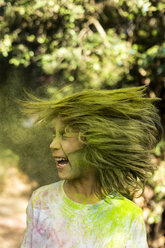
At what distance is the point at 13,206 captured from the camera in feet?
13.0

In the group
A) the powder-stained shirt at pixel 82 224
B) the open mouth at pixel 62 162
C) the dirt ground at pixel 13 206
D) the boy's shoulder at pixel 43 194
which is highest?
the open mouth at pixel 62 162

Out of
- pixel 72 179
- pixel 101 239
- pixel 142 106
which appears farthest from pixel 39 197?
pixel 142 106

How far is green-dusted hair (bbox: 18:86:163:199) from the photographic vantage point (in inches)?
46.2

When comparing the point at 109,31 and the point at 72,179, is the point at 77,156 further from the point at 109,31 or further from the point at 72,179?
the point at 109,31

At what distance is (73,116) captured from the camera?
1190 millimetres

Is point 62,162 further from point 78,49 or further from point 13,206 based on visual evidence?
point 13,206

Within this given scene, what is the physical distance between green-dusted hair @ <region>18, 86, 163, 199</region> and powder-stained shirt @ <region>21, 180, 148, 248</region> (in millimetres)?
80

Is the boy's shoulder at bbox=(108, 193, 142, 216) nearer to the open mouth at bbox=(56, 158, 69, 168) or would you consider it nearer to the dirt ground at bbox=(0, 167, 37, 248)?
the open mouth at bbox=(56, 158, 69, 168)

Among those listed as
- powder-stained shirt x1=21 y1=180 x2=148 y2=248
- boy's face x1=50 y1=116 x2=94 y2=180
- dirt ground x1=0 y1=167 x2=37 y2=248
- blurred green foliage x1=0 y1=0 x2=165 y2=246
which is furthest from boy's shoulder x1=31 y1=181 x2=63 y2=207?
dirt ground x1=0 y1=167 x2=37 y2=248

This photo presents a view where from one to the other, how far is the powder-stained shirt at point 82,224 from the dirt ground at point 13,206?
7.99ft

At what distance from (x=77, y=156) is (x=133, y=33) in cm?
248

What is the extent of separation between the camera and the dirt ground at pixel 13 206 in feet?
11.5

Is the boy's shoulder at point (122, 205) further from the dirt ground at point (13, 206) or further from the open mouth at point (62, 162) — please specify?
the dirt ground at point (13, 206)

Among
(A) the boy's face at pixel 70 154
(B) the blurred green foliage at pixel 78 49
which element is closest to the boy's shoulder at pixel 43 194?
(A) the boy's face at pixel 70 154
